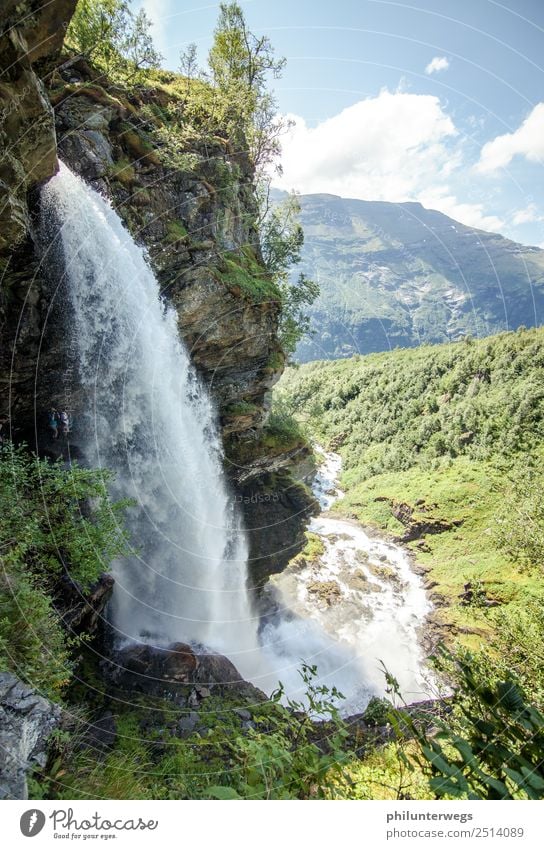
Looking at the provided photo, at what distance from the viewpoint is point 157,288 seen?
17.1m

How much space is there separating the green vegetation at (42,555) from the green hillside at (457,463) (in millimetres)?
22198

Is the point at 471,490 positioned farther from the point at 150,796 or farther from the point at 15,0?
the point at 15,0

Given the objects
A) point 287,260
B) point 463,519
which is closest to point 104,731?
point 287,260

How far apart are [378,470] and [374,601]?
1160 inches

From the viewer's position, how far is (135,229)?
16.8 meters

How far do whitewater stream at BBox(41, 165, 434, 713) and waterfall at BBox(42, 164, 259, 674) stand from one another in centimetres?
5

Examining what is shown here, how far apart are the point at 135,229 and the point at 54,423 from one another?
9.33 meters

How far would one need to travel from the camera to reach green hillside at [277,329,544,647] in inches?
1185

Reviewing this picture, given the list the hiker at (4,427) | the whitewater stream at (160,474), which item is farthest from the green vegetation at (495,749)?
the hiker at (4,427)

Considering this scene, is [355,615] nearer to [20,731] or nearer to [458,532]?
[458,532]

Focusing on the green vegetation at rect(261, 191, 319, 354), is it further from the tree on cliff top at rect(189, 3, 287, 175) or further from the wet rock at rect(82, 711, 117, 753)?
the wet rock at rect(82, 711, 117, 753)

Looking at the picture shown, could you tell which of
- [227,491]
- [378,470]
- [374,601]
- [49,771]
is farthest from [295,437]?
[378,470]

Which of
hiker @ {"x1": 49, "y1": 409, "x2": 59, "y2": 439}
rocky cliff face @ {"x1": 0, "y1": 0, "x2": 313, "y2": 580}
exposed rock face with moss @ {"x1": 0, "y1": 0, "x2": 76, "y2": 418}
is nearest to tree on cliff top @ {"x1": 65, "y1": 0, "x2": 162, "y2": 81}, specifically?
rocky cliff face @ {"x1": 0, "y1": 0, "x2": 313, "y2": 580}
